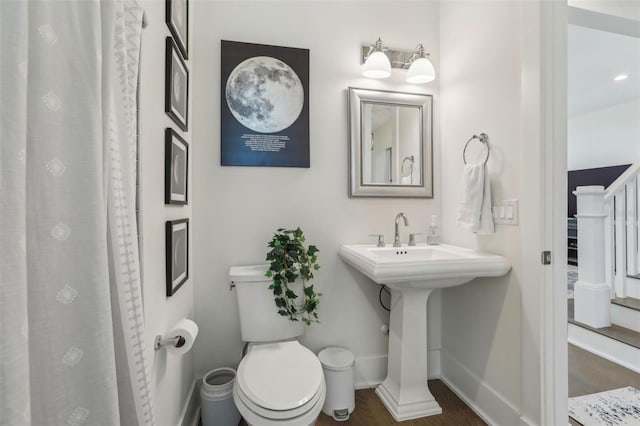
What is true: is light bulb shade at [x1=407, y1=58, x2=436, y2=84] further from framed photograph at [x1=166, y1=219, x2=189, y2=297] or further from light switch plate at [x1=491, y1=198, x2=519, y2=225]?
framed photograph at [x1=166, y1=219, x2=189, y2=297]

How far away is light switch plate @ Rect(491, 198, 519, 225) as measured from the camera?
1.43m

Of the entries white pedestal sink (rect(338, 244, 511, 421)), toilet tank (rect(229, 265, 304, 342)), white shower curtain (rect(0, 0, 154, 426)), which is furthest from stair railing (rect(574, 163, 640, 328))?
white shower curtain (rect(0, 0, 154, 426))

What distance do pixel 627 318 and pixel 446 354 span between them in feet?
5.52

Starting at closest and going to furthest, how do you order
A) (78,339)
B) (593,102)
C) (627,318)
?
1. (78,339)
2. (627,318)
3. (593,102)

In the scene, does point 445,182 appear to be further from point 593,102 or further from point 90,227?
point 593,102

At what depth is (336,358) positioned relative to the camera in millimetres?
1725

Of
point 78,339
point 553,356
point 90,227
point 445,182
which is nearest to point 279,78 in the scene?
point 445,182

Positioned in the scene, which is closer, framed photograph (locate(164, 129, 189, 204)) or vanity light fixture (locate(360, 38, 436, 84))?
framed photograph (locate(164, 129, 189, 204))

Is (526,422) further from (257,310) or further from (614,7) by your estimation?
(614,7)

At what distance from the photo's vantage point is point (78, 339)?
1.66ft

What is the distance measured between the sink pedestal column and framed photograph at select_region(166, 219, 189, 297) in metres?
1.12

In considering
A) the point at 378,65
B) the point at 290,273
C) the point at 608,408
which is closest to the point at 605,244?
the point at 608,408

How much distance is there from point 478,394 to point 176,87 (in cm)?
216

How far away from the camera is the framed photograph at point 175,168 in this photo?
1189 millimetres
